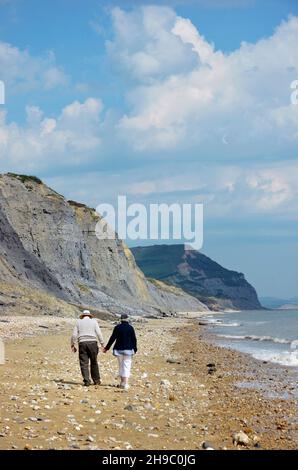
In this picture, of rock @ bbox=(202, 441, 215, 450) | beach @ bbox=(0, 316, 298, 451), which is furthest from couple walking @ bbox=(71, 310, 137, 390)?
rock @ bbox=(202, 441, 215, 450)

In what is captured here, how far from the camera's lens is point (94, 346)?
639 inches

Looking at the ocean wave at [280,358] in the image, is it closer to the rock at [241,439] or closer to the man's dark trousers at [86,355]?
the man's dark trousers at [86,355]

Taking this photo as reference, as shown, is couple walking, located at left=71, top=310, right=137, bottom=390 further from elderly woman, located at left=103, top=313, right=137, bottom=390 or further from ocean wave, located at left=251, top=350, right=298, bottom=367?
ocean wave, located at left=251, top=350, right=298, bottom=367

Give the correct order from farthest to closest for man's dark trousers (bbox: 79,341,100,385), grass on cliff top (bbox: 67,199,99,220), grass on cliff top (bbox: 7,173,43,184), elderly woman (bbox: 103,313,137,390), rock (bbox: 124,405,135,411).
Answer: grass on cliff top (bbox: 67,199,99,220) → grass on cliff top (bbox: 7,173,43,184) → elderly woman (bbox: 103,313,137,390) → man's dark trousers (bbox: 79,341,100,385) → rock (bbox: 124,405,135,411)

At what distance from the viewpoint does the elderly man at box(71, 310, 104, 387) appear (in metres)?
16.1

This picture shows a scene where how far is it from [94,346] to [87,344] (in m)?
0.20

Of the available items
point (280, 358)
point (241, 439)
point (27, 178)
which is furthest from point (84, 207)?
point (241, 439)

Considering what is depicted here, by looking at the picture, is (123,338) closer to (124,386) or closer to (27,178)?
(124,386)

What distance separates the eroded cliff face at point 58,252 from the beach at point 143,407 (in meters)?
47.1

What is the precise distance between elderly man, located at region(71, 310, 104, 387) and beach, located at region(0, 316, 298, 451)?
392 millimetres

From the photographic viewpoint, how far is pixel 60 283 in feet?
286

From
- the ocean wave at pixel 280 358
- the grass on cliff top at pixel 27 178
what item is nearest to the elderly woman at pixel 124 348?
the ocean wave at pixel 280 358

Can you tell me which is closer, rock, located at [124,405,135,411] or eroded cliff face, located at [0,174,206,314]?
rock, located at [124,405,135,411]

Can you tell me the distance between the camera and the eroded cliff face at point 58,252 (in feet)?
259
